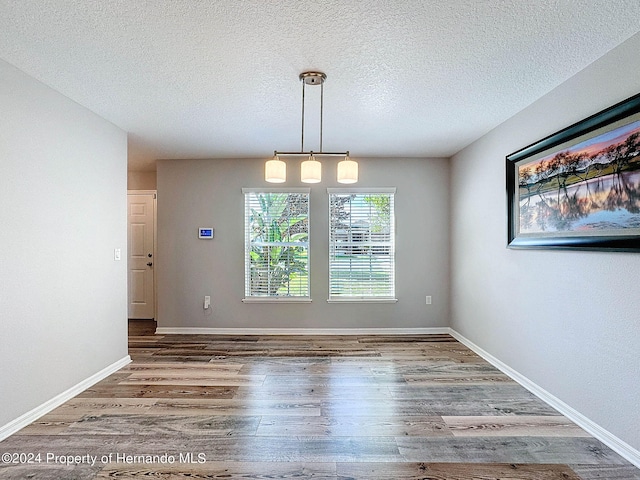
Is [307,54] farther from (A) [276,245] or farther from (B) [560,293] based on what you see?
(A) [276,245]

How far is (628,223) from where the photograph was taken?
2064 mm

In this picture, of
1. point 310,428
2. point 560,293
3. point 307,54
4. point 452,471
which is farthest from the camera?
point 560,293

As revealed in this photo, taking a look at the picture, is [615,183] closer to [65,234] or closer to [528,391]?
[528,391]

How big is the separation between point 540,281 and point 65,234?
12.8ft

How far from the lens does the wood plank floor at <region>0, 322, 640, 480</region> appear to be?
1.95 m

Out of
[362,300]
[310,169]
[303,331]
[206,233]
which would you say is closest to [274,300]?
[303,331]

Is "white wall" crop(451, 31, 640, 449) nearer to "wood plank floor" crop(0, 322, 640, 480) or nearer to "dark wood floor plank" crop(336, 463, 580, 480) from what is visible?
"wood plank floor" crop(0, 322, 640, 480)

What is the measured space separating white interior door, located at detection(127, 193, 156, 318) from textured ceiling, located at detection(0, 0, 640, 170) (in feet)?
7.93

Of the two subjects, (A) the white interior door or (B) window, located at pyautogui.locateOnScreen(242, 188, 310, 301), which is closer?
(B) window, located at pyautogui.locateOnScreen(242, 188, 310, 301)

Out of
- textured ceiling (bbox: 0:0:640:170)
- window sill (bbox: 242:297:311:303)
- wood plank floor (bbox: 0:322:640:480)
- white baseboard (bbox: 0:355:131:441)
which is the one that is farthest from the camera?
window sill (bbox: 242:297:311:303)

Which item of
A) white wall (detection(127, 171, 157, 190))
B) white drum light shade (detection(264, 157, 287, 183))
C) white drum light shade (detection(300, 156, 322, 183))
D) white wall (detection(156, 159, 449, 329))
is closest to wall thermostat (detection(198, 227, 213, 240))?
white wall (detection(156, 159, 449, 329))

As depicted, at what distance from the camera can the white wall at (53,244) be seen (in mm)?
2338

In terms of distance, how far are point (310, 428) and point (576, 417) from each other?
6.08ft

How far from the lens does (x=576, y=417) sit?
2.44 meters
